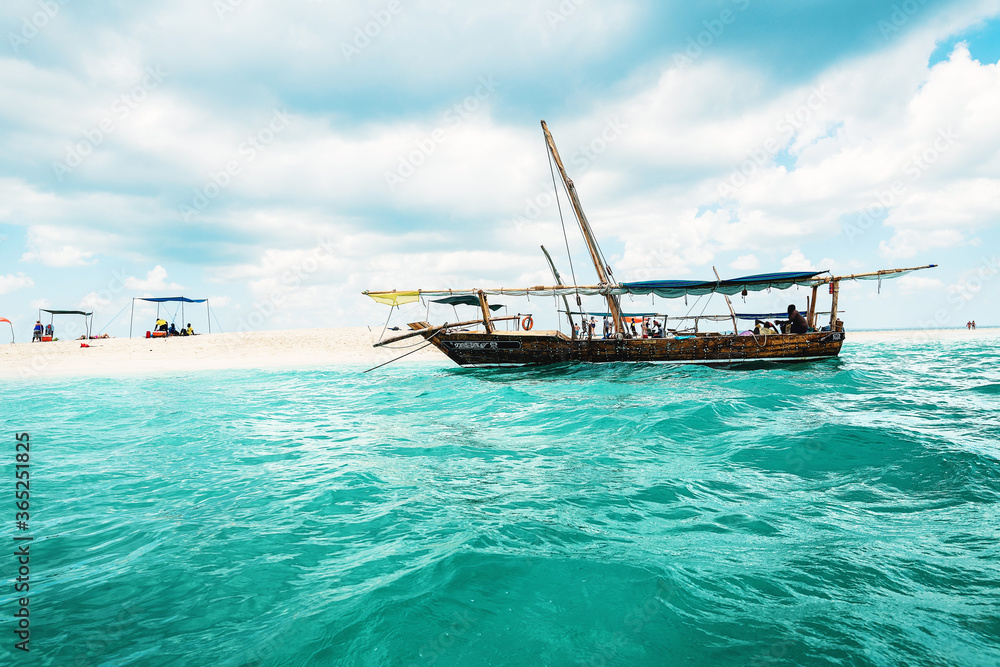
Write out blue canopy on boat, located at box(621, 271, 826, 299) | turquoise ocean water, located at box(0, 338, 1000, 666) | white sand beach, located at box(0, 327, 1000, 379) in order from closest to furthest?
1. turquoise ocean water, located at box(0, 338, 1000, 666)
2. blue canopy on boat, located at box(621, 271, 826, 299)
3. white sand beach, located at box(0, 327, 1000, 379)

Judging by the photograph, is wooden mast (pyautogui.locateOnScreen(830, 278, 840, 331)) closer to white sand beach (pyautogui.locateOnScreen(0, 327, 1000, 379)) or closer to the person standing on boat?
the person standing on boat

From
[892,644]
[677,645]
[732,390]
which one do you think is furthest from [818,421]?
[677,645]

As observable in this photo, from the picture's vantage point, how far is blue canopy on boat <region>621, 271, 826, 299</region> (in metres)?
22.2

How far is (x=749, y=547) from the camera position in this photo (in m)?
4.41

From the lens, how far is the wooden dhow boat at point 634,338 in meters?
22.7

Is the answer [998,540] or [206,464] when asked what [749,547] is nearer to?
[998,540]

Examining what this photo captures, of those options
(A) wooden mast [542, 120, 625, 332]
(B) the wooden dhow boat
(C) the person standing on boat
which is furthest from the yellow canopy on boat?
(C) the person standing on boat

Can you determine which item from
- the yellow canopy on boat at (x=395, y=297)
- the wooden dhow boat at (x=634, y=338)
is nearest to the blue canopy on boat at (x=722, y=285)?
the wooden dhow boat at (x=634, y=338)

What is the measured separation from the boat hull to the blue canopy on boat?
8.09 feet

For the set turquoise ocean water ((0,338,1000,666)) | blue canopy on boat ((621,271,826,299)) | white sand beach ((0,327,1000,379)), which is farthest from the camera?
white sand beach ((0,327,1000,379))

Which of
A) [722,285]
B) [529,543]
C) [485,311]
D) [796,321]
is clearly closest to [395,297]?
[485,311]

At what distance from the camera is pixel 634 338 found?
2328 cm

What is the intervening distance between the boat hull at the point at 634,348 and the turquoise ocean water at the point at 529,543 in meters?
12.0

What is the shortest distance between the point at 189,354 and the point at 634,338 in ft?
107
